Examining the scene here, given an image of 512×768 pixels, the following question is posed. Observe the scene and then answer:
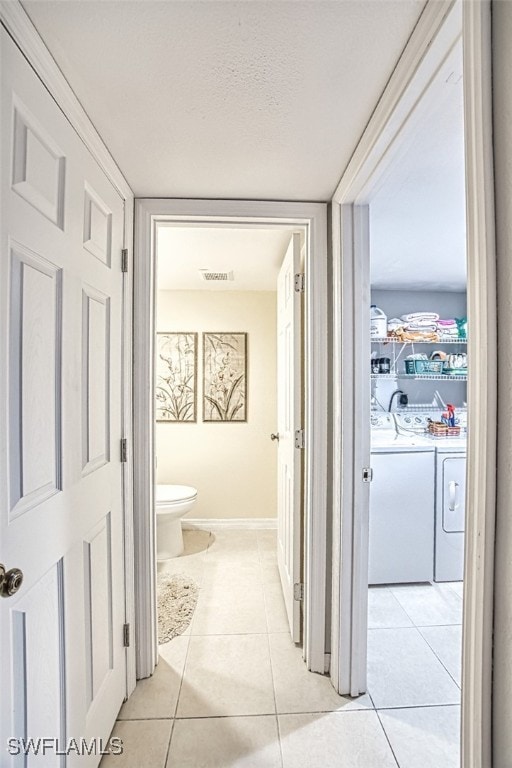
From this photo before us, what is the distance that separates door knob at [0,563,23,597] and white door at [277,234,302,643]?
139 centimetres

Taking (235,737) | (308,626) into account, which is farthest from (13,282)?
(308,626)

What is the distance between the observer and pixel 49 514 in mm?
1023

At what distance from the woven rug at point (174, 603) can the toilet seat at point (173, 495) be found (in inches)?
19.4

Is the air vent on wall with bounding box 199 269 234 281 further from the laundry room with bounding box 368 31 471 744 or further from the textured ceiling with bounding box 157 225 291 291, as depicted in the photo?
the laundry room with bounding box 368 31 471 744

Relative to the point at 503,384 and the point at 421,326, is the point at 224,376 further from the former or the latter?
the point at 503,384

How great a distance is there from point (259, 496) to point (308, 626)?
1826 mm

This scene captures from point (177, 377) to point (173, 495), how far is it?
1108 millimetres

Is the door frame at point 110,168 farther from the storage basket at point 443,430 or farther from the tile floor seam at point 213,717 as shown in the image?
the storage basket at point 443,430

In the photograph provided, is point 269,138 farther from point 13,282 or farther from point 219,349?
point 219,349

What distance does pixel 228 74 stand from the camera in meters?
1.06

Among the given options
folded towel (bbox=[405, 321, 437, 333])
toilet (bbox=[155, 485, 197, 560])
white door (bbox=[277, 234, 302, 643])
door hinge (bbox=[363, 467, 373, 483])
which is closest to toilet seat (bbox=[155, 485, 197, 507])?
toilet (bbox=[155, 485, 197, 560])

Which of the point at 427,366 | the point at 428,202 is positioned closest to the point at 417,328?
the point at 427,366

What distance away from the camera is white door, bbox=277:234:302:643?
2.06 m

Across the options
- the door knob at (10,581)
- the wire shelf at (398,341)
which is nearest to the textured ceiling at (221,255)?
the wire shelf at (398,341)
